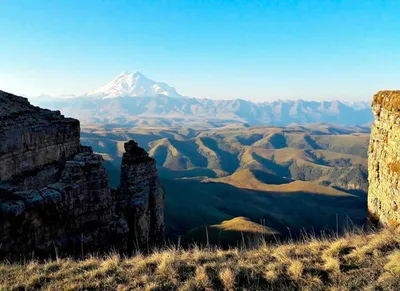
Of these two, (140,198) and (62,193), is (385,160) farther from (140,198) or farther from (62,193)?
(140,198)

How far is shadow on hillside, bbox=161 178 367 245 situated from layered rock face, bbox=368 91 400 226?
8917 centimetres

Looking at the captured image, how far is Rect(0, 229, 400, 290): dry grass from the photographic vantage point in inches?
401

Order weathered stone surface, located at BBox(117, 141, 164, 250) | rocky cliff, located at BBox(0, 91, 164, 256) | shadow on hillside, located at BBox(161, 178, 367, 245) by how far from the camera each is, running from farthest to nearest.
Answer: shadow on hillside, located at BBox(161, 178, 367, 245) → weathered stone surface, located at BBox(117, 141, 164, 250) → rocky cliff, located at BBox(0, 91, 164, 256)

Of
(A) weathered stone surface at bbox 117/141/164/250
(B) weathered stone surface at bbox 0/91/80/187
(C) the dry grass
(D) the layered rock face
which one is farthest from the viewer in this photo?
(A) weathered stone surface at bbox 117/141/164/250

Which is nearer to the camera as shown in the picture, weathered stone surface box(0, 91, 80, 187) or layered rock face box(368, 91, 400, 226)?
layered rock face box(368, 91, 400, 226)

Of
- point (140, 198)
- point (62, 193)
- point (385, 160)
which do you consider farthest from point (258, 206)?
point (62, 193)

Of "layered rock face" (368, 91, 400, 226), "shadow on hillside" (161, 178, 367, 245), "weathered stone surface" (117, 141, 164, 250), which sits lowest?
"shadow on hillside" (161, 178, 367, 245)

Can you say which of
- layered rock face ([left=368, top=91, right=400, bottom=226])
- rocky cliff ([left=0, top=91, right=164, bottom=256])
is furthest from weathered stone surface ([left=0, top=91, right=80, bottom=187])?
layered rock face ([left=368, top=91, right=400, bottom=226])

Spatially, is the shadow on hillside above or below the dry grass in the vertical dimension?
below

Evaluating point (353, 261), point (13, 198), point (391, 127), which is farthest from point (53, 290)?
point (391, 127)

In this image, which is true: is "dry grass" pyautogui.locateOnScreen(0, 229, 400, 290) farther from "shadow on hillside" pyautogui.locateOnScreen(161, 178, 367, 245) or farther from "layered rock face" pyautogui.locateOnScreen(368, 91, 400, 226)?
"shadow on hillside" pyautogui.locateOnScreen(161, 178, 367, 245)

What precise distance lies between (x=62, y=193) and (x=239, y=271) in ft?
38.1

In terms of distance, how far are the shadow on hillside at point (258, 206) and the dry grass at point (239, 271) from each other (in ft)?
306

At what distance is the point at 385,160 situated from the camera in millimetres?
16719
